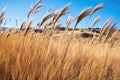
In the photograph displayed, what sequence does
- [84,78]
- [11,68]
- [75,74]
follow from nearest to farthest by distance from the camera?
[11,68], [84,78], [75,74]

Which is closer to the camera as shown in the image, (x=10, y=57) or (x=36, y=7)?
(x=10, y=57)

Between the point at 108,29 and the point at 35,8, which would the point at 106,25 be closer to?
the point at 108,29

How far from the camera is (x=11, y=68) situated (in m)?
2.42

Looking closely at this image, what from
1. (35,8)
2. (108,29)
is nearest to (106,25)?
(108,29)

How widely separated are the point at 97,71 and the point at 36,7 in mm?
1497

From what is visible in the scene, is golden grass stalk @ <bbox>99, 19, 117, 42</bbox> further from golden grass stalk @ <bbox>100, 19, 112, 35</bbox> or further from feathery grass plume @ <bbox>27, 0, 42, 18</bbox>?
feathery grass plume @ <bbox>27, 0, 42, 18</bbox>

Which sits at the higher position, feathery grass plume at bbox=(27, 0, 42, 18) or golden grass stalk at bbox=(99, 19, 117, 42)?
feathery grass plume at bbox=(27, 0, 42, 18)

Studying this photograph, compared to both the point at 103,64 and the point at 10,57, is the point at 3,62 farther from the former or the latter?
the point at 103,64

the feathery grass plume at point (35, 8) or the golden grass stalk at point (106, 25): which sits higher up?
the feathery grass plume at point (35, 8)

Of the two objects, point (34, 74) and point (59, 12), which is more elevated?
point (59, 12)

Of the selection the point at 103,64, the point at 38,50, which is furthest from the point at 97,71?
the point at 38,50

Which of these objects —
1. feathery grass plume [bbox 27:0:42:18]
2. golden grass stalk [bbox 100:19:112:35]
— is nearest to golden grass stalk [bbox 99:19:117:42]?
golden grass stalk [bbox 100:19:112:35]

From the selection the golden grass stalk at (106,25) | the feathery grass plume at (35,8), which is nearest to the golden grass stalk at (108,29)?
the golden grass stalk at (106,25)

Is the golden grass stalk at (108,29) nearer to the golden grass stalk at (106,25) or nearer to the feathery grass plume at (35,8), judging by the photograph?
the golden grass stalk at (106,25)
